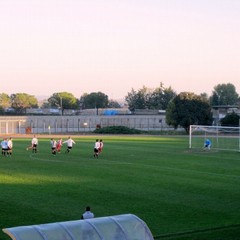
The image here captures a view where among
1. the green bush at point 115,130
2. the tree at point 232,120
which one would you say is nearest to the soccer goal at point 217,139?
the tree at point 232,120

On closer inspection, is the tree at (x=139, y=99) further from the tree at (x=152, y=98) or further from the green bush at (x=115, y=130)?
the green bush at (x=115, y=130)

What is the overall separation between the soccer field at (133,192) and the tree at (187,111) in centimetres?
4797

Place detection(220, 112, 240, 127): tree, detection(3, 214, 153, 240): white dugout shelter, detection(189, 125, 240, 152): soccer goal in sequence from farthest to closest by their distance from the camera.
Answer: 1. detection(220, 112, 240, 127): tree
2. detection(189, 125, 240, 152): soccer goal
3. detection(3, 214, 153, 240): white dugout shelter

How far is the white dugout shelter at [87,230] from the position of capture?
10.4 metres

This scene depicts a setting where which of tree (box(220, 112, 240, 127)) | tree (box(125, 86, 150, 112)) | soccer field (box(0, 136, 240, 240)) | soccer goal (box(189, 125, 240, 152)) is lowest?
soccer field (box(0, 136, 240, 240))

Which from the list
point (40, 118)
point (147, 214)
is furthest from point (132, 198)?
point (40, 118)

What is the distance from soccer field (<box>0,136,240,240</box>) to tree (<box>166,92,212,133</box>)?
157 feet

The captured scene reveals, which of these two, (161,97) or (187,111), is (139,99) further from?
(187,111)

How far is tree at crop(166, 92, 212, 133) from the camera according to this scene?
9050cm

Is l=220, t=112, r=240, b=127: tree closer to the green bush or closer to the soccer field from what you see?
the green bush

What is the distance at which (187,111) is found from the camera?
90375mm

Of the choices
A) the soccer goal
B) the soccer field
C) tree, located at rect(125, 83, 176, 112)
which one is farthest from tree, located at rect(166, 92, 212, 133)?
tree, located at rect(125, 83, 176, 112)

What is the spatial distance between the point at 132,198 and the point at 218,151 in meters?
31.5

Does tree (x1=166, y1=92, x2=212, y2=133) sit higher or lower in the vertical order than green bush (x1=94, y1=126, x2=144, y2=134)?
higher
